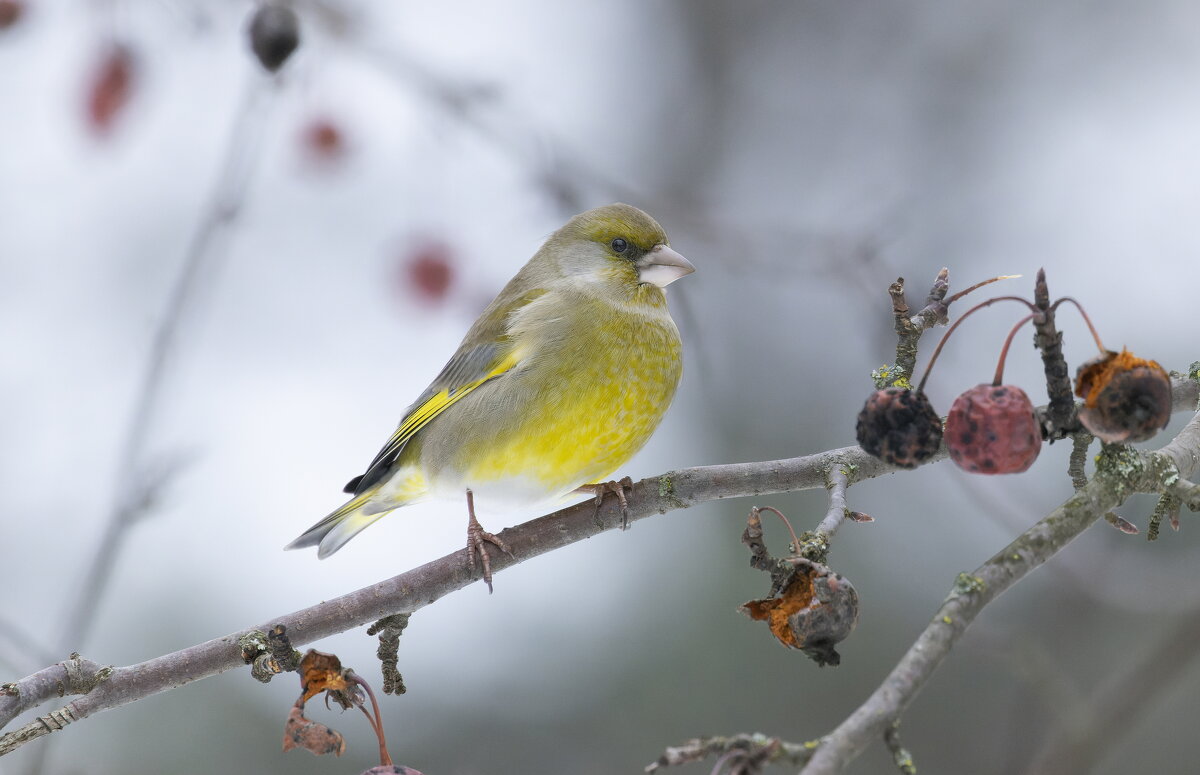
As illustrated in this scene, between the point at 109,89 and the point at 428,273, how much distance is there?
125 cm

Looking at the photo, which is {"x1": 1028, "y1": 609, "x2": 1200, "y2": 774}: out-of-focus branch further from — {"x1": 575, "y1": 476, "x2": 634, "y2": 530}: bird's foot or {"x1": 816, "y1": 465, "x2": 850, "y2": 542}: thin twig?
{"x1": 575, "y1": 476, "x2": 634, "y2": 530}: bird's foot

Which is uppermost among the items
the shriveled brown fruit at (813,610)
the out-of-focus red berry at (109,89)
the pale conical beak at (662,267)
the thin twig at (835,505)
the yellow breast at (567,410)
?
the out-of-focus red berry at (109,89)

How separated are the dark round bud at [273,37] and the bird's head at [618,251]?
1123mm

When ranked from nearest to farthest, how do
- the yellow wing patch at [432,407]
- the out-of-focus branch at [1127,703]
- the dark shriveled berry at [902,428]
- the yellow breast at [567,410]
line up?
1. the dark shriveled berry at [902,428]
2. the out-of-focus branch at [1127,703]
3. the yellow breast at [567,410]
4. the yellow wing patch at [432,407]

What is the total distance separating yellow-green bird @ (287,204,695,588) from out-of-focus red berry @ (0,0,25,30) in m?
1.83

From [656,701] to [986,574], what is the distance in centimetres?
399

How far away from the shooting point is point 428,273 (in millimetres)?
4027

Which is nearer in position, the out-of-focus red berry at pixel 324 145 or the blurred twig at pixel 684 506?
the blurred twig at pixel 684 506

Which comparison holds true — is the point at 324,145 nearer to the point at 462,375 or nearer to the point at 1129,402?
the point at 462,375

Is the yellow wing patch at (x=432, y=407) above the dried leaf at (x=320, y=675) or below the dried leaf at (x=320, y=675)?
above

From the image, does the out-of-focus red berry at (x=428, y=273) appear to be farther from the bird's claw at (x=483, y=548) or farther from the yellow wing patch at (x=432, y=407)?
the bird's claw at (x=483, y=548)

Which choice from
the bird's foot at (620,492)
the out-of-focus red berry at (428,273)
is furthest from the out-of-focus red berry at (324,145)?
the bird's foot at (620,492)

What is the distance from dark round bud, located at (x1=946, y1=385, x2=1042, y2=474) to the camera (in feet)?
5.29

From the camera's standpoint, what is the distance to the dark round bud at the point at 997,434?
161 centimetres
